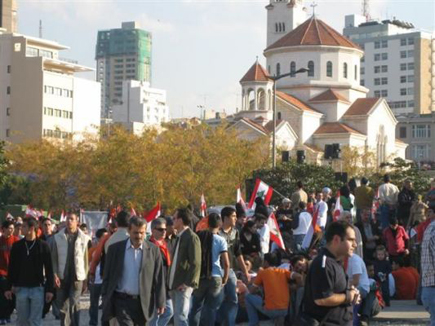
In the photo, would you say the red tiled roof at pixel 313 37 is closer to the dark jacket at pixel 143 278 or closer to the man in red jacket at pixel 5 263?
A: the man in red jacket at pixel 5 263

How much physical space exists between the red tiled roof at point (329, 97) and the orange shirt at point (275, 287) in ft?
307

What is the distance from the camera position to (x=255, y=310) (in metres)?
16.8

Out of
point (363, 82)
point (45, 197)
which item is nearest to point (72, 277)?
point (45, 197)

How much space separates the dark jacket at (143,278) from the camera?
1194 cm

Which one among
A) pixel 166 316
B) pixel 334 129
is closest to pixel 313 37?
pixel 334 129

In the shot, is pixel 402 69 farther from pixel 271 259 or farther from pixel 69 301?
pixel 69 301

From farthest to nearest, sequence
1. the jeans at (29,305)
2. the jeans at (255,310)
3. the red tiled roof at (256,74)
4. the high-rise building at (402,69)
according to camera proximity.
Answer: the high-rise building at (402,69), the red tiled roof at (256,74), the jeans at (255,310), the jeans at (29,305)

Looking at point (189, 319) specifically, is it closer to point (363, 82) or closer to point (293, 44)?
point (293, 44)

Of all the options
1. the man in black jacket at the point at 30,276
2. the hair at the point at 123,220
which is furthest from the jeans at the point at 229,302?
the man in black jacket at the point at 30,276

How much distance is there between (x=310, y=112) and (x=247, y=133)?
9.36 metres

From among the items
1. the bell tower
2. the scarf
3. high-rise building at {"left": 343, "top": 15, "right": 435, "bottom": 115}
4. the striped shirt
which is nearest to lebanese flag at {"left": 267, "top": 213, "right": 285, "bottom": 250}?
the scarf

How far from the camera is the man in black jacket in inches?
564

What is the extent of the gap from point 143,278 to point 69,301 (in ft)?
12.2

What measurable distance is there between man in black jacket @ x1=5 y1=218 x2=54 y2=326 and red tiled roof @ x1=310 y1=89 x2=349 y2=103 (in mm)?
95573
